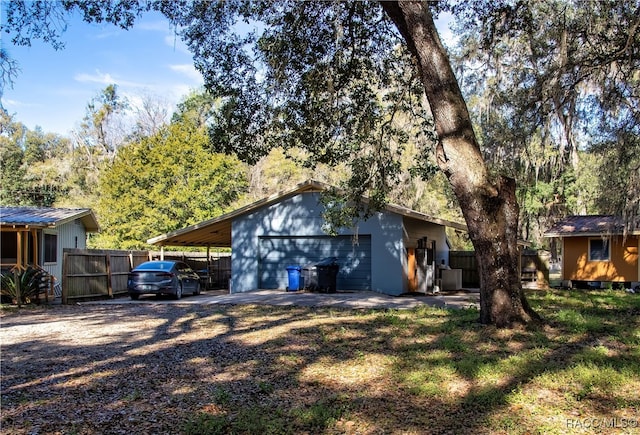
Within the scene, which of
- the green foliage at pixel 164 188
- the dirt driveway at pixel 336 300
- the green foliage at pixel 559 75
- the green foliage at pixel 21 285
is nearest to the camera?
the green foliage at pixel 559 75

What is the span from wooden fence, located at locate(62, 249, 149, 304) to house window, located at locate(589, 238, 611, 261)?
1824cm

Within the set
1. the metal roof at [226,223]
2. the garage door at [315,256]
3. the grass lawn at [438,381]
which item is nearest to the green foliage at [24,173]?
the metal roof at [226,223]

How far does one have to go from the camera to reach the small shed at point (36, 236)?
1644 cm

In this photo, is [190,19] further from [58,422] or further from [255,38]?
[58,422]

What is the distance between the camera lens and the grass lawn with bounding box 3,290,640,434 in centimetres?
485

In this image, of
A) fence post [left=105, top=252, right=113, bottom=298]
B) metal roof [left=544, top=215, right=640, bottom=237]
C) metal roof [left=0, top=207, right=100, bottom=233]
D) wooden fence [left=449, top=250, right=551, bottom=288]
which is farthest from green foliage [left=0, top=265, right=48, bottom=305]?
metal roof [left=544, top=215, right=640, bottom=237]

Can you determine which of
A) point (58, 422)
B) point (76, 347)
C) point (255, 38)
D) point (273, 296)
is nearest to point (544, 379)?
point (58, 422)

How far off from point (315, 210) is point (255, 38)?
8.22 m

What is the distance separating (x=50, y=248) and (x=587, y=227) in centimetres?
2071

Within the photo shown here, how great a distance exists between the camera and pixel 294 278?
18.5m

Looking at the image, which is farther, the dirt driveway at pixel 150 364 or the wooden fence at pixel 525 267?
the wooden fence at pixel 525 267

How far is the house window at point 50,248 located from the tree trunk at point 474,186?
51.3 ft

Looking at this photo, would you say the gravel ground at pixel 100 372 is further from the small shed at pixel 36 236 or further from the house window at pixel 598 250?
the house window at pixel 598 250

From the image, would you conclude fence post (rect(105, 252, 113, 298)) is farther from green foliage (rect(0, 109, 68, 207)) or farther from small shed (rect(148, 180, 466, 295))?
green foliage (rect(0, 109, 68, 207))
